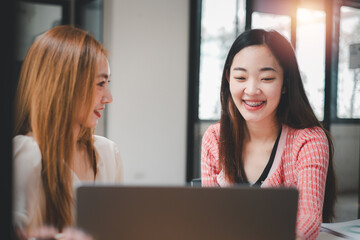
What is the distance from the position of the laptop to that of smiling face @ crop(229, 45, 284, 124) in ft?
2.27

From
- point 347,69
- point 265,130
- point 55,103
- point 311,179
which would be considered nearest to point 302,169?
point 311,179

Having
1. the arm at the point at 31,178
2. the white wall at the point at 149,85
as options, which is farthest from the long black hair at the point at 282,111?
the white wall at the point at 149,85

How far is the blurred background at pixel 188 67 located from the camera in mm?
3125

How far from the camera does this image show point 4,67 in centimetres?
33

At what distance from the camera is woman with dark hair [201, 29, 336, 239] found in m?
1.23

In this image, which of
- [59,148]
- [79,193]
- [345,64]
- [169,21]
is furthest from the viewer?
[169,21]

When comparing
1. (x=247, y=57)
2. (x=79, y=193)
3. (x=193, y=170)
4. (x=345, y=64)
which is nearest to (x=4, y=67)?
(x=79, y=193)

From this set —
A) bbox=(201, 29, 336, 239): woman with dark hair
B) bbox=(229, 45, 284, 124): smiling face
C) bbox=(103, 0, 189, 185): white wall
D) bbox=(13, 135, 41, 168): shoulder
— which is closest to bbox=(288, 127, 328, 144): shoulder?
bbox=(201, 29, 336, 239): woman with dark hair

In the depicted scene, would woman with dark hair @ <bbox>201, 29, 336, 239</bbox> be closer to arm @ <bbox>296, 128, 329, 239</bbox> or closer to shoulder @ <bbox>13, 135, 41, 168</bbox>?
arm @ <bbox>296, 128, 329, 239</bbox>

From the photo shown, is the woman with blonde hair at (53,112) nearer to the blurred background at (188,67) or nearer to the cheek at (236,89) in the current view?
the cheek at (236,89)

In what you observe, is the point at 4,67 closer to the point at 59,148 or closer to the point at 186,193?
the point at 186,193

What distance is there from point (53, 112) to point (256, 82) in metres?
0.70

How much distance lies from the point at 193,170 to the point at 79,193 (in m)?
3.18

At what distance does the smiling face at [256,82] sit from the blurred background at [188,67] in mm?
2042
